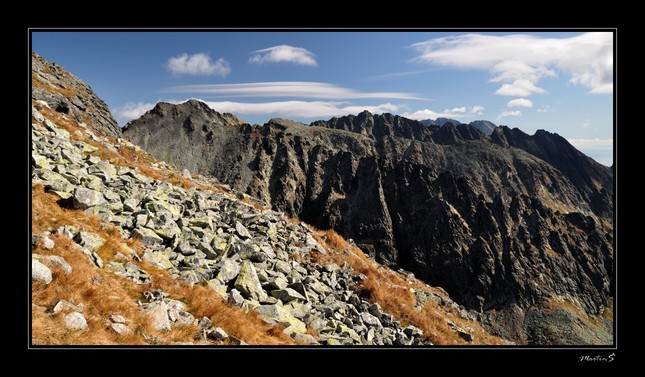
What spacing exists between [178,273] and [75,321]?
166 inches

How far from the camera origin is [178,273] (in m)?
10.5

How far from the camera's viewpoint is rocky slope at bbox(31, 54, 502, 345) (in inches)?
280

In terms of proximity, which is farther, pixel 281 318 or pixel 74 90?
pixel 74 90

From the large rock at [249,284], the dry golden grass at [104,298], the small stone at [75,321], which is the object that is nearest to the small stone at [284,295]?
the large rock at [249,284]

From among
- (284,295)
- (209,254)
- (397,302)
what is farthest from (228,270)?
(397,302)

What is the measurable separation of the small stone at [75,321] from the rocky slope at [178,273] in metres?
0.02

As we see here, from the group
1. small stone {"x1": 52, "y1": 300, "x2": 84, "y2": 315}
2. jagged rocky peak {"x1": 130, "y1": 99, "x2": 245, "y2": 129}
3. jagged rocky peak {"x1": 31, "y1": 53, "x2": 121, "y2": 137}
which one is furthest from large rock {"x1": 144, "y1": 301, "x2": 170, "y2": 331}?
jagged rocky peak {"x1": 130, "y1": 99, "x2": 245, "y2": 129}

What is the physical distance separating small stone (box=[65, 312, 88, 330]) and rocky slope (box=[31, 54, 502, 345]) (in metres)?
0.02

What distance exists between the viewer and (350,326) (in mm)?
11805

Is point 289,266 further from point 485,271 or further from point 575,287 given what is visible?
point 575,287

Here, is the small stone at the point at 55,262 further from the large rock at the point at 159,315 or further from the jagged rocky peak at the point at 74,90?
the jagged rocky peak at the point at 74,90

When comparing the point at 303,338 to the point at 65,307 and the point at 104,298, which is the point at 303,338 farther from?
the point at 65,307

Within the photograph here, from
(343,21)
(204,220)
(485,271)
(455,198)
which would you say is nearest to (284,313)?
(204,220)
